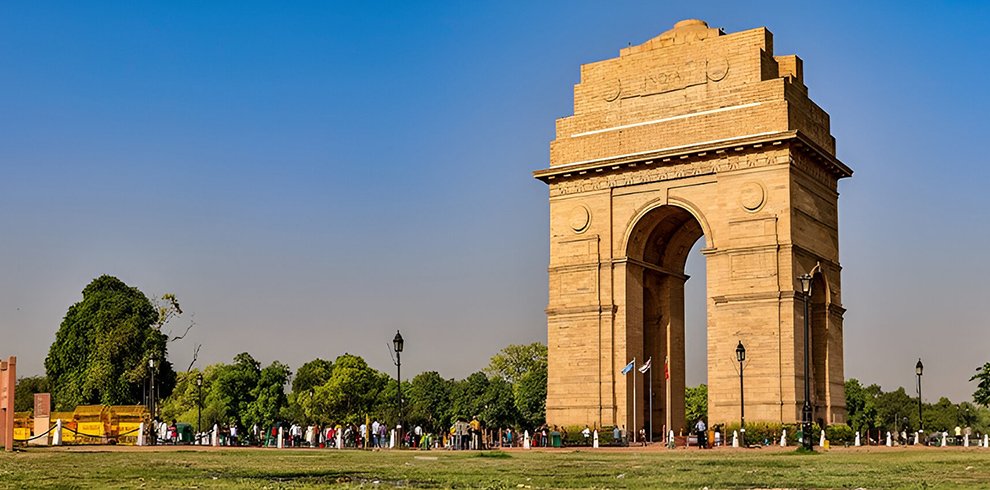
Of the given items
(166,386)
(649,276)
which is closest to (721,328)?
(649,276)

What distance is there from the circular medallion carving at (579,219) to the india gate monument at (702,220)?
0.05m

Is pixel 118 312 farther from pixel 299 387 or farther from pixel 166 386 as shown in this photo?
pixel 299 387

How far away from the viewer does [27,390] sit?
11200 cm

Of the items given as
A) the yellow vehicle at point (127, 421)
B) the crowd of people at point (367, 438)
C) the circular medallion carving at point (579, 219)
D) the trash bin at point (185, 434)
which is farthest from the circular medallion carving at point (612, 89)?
the trash bin at point (185, 434)

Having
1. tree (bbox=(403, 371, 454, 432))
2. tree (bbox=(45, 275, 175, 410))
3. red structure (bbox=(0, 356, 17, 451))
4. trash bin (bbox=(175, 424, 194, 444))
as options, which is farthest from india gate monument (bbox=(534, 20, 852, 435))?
tree (bbox=(403, 371, 454, 432))

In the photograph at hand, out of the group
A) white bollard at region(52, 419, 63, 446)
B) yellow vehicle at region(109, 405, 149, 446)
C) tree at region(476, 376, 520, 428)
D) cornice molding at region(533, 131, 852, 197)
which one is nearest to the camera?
white bollard at region(52, 419, 63, 446)

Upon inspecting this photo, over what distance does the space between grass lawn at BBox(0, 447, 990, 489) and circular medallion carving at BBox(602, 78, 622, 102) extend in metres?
22.5

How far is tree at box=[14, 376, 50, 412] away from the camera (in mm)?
105062

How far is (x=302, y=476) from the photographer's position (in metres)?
19.4

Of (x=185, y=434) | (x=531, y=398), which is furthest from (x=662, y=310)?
(x=531, y=398)

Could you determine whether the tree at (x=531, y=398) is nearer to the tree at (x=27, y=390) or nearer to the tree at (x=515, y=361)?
the tree at (x=515, y=361)

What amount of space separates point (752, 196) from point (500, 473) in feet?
84.0

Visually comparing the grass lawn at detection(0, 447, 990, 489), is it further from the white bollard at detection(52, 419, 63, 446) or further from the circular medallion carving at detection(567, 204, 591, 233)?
the circular medallion carving at detection(567, 204, 591, 233)

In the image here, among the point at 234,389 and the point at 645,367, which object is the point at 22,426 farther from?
the point at 234,389
